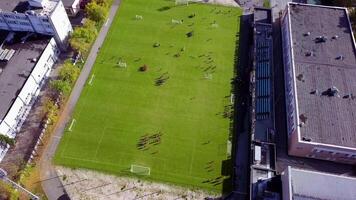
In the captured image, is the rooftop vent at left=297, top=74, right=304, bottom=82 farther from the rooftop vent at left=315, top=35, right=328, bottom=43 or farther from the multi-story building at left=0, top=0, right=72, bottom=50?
the multi-story building at left=0, top=0, right=72, bottom=50

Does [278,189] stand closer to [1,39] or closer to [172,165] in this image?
[172,165]

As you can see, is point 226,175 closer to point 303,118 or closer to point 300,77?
point 303,118

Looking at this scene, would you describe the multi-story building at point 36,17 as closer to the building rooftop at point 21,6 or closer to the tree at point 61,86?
the building rooftop at point 21,6

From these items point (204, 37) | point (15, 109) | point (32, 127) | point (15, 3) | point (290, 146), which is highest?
point (15, 3)

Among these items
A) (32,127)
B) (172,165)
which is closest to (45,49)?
(32,127)

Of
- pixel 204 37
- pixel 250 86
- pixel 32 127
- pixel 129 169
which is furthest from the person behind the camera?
pixel 204 37
